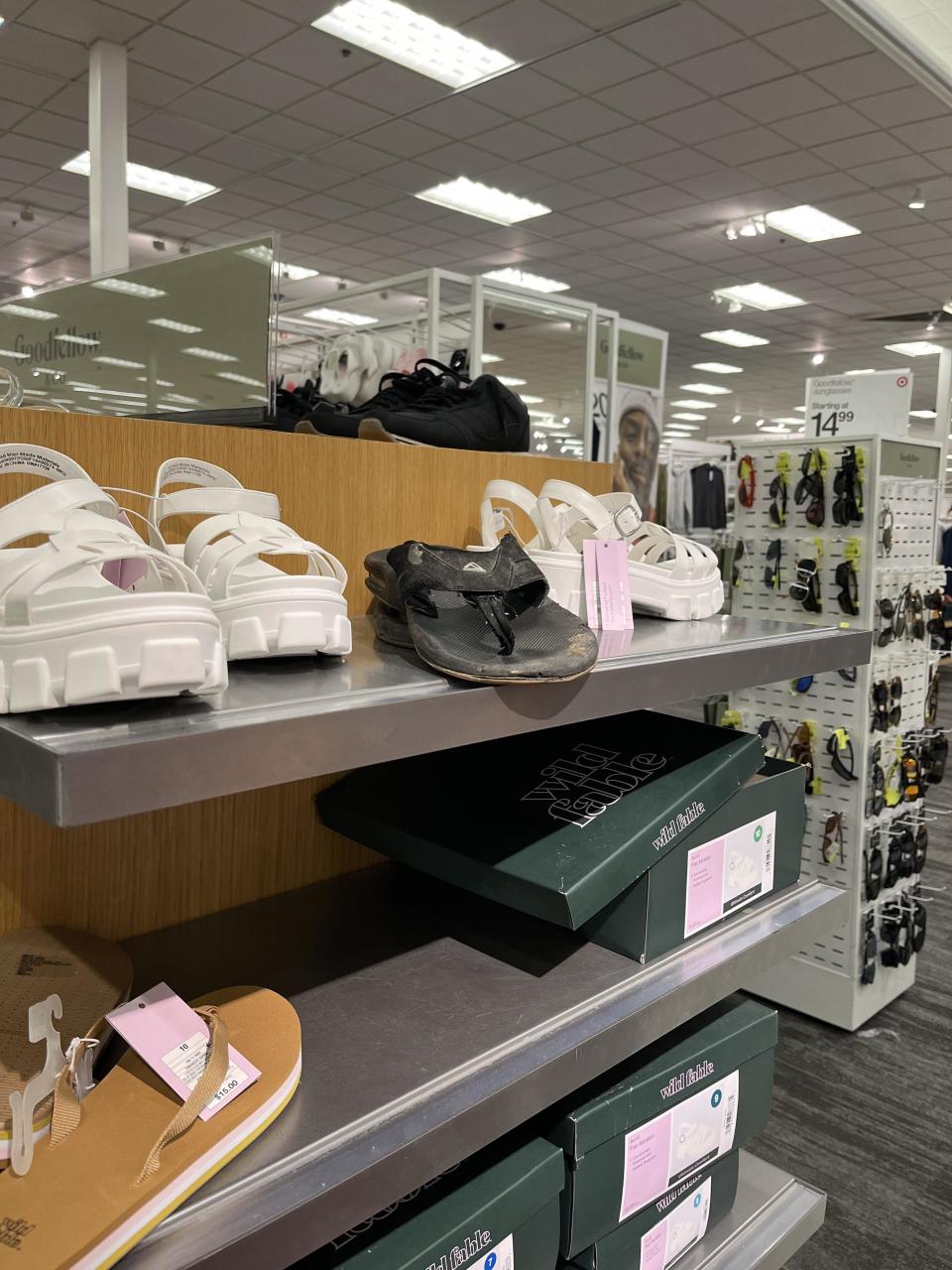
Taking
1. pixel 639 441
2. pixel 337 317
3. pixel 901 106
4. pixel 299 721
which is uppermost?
pixel 901 106

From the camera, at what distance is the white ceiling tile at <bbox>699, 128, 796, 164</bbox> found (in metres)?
5.43

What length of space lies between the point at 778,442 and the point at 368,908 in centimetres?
222

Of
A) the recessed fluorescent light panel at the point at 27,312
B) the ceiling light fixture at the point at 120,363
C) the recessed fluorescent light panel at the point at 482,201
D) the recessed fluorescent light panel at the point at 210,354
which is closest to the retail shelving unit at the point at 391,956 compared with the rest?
the recessed fluorescent light panel at the point at 210,354

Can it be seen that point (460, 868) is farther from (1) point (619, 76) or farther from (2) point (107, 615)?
(1) point (619, 76)

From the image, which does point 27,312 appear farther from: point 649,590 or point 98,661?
point 98,661

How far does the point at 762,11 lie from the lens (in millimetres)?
4117

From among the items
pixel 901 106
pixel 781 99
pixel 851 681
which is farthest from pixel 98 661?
pixel 901 106

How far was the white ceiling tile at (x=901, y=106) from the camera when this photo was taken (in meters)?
4.84

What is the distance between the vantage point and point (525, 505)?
128cm

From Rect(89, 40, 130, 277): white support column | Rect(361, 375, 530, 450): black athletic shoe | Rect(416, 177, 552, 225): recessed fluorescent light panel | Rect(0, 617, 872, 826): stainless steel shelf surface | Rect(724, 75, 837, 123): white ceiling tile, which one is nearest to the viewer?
Rect(0, 617, 872, 826): stainless steel shelf surface

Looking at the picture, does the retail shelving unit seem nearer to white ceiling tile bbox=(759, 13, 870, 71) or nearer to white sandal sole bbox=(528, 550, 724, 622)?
white sandal sole bbox=(528, 550, 724, 622)

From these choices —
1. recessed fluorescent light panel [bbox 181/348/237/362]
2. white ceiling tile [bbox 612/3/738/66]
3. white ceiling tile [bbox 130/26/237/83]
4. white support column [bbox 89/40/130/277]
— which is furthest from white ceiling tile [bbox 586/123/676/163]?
recessed fluorescent light panel [bbox 181/348/237/362]

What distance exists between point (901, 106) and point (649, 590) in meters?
5.02

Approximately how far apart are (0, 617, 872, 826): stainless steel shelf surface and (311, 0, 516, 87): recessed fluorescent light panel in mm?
4275
